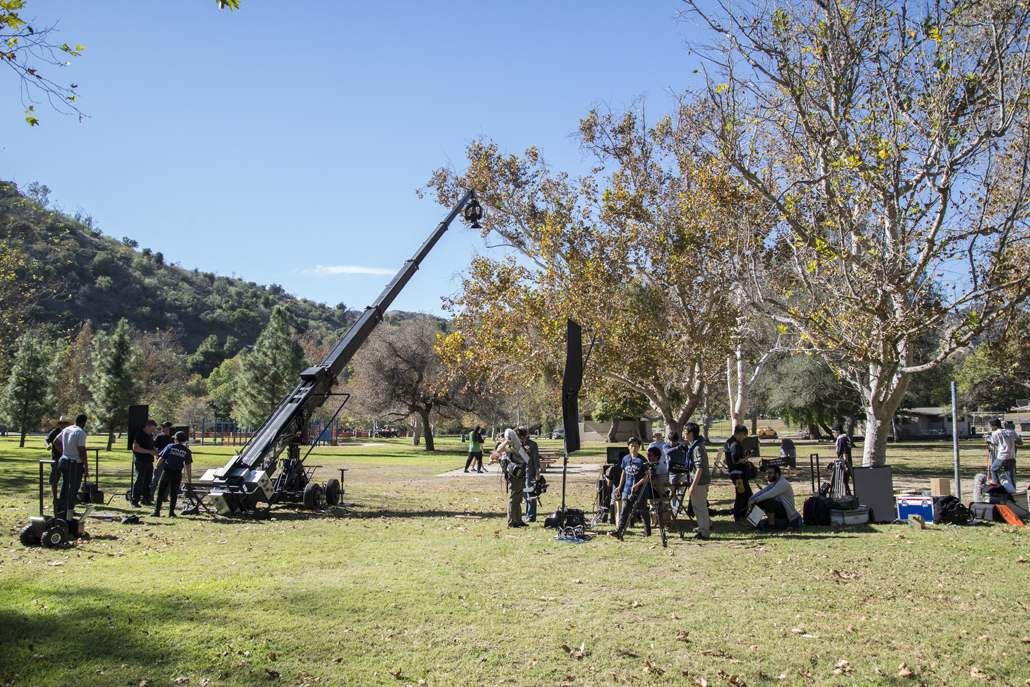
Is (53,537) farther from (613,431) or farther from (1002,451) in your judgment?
(613,431)

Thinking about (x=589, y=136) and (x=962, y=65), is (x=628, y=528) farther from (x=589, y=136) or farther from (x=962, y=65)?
(x=589, y=136)

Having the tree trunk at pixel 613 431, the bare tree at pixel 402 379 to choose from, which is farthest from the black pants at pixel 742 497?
the tree trunk at pixel 613 431

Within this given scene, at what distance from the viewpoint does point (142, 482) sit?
1330 cm

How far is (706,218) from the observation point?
1820cm

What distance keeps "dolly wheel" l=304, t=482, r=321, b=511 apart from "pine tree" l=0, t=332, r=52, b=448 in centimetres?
3285

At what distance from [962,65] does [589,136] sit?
10.2 m

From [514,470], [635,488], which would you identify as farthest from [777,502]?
[514,470]

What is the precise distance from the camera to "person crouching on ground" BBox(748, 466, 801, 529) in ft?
35.8

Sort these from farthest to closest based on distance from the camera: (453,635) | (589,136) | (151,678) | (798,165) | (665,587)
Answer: (589,136) < (798,165) < (665,587) < (453,635) < (151,678)

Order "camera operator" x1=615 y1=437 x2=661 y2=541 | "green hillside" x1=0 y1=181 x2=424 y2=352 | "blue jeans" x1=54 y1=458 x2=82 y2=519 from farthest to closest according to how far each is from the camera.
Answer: "green hillside" x1=0 y1=181 x2=424 y2=352 < "camera operator" x1=615 y1=437 x2=661 y2=541 < "blue jeans" x1=54 y1=458 x2=82 y2=519

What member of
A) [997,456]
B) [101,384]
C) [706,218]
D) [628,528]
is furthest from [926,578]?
[101,384]

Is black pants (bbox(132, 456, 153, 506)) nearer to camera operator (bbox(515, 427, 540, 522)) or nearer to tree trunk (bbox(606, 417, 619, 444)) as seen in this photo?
camera operator (bbox(515, 427, 540, 522))

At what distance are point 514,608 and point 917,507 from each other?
806 cm

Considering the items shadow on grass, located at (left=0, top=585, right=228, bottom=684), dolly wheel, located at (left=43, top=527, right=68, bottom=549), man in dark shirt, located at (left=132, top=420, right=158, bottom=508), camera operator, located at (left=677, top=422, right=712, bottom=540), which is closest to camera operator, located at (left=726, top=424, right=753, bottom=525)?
camera operator, located at (left=677, top=422, right=712, bottom=540)
